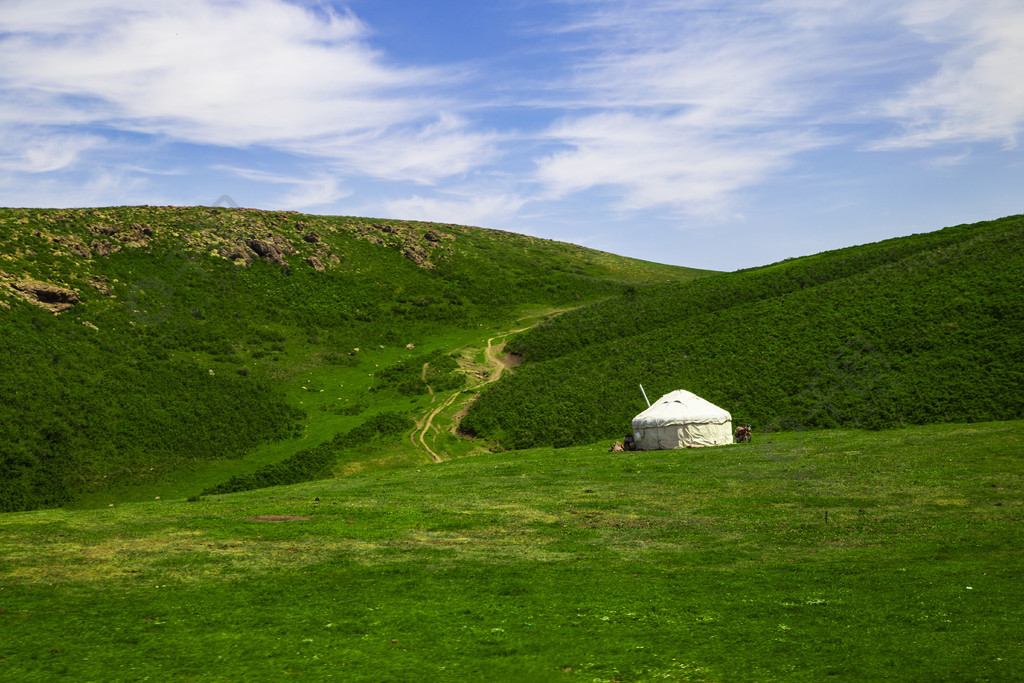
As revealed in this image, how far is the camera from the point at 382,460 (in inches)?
1953

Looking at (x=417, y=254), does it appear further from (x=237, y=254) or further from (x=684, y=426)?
(x=684, y=426)

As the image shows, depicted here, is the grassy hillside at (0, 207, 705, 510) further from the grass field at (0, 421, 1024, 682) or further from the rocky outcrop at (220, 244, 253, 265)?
the grass field at (0, 421, 1024, 682)

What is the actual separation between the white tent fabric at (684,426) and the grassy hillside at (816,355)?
5.77 m

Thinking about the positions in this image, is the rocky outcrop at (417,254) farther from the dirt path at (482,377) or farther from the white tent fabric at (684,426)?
the white tent fabric at (684,426)

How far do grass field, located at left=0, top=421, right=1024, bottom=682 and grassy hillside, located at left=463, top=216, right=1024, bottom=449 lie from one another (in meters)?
15.5

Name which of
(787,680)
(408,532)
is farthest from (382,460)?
(787,680)

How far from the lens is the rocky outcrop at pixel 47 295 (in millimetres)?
62156

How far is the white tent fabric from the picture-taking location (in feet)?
148

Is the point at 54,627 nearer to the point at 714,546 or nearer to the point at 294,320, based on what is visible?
the point at 714,546


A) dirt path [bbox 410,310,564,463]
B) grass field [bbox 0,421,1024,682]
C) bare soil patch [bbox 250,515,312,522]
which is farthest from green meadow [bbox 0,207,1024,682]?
dirt path [bbox 410,310,564,463]

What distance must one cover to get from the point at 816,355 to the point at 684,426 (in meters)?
17.8

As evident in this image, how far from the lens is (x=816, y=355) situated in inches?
2210

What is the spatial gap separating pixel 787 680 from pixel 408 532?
16.1 metres

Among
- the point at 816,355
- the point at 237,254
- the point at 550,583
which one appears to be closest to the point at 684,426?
the point at 816,355
